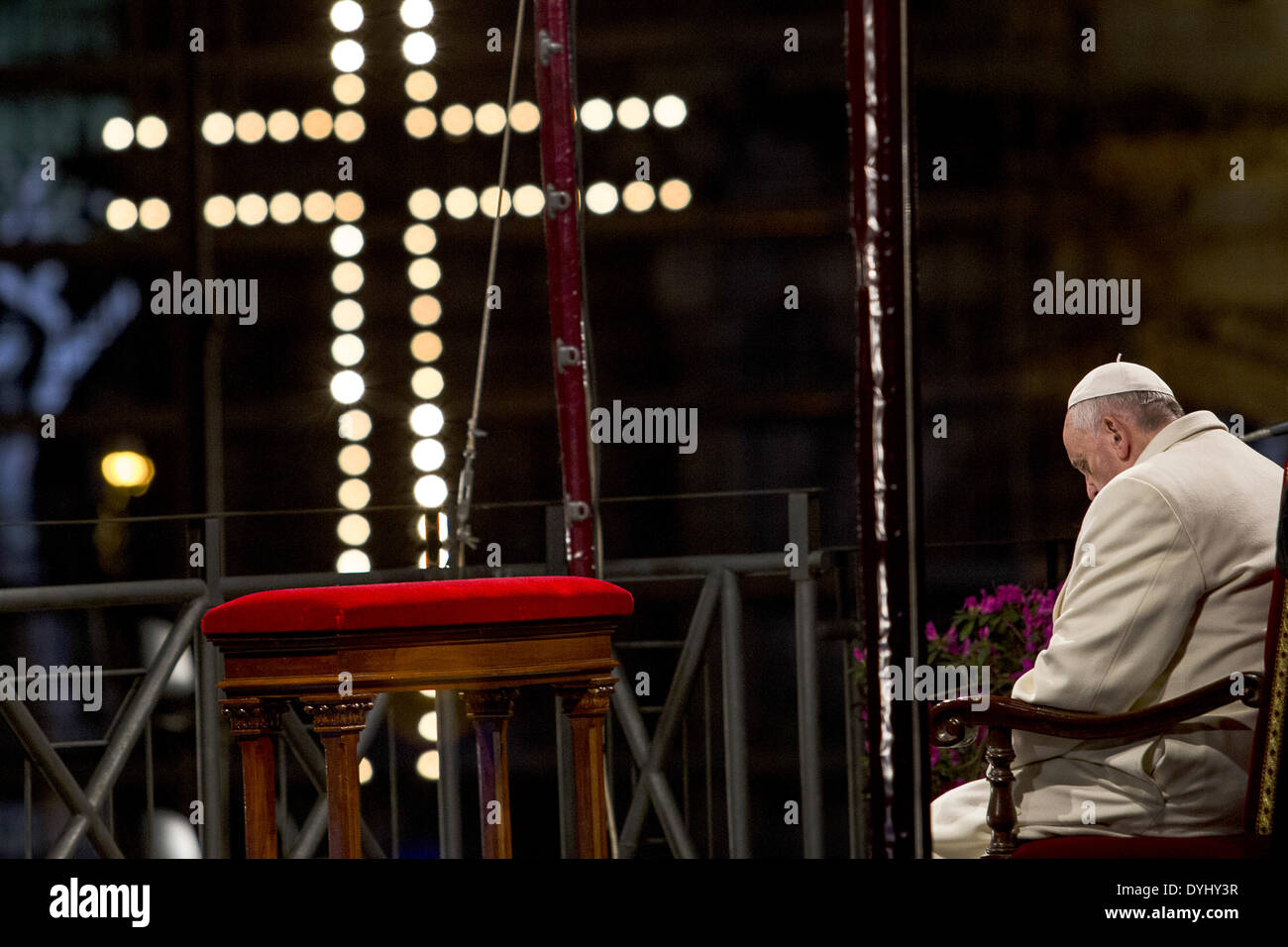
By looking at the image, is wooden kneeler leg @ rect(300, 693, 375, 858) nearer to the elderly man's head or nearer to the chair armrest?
the chair armrest

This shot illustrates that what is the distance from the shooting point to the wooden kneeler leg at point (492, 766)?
2400 millimetres

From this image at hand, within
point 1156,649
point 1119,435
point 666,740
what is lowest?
point 666,740

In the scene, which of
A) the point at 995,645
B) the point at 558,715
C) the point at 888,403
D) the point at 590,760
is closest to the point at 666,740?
the point at 558,715

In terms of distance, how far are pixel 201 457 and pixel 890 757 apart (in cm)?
362

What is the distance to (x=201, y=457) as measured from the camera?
15.3ft

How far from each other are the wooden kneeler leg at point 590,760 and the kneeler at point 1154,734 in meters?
0.49

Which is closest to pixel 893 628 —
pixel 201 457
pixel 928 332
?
pixel 928 332

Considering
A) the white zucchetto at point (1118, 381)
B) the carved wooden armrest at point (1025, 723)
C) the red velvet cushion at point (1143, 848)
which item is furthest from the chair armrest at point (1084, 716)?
the white zucchetto at point (1118, 381)

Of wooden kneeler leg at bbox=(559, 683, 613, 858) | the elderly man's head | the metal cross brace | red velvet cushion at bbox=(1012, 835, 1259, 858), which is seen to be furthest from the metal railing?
red velvet cushion at bbox=(1012, 835, 1259, 858)

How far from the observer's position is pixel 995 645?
338 centimetres

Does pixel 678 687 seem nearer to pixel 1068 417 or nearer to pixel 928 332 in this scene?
pixel 1068 417

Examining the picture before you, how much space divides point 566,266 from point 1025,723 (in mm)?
1078

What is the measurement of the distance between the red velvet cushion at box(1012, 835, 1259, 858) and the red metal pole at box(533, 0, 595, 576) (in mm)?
925

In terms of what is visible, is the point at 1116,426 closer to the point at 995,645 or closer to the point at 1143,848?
the point at 1143,848
